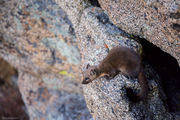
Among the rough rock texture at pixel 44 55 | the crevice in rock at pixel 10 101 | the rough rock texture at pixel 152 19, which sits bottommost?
the crevice in rock at pixel 10 101

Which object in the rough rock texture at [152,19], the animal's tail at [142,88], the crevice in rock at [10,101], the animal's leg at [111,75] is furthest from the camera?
the crevice in rock at [10,101]

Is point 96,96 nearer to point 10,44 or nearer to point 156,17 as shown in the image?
point 156,17

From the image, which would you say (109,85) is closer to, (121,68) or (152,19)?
(121,68)

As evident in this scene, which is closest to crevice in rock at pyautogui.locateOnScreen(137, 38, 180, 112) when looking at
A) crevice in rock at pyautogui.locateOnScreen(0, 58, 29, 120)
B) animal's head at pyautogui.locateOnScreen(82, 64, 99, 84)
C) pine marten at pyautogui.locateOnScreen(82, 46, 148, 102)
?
pine marten at pyautogui.locateOnScreen(82, 46, 148, 102)

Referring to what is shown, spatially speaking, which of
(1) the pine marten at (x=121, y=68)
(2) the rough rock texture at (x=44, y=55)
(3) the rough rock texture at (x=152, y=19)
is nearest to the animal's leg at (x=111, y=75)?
(1) the pine marten at (x=121, y=68)

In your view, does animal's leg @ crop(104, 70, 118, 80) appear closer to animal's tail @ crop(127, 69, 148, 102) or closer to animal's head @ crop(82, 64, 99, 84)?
animal's head @ crop(82, 64, 99, 84)

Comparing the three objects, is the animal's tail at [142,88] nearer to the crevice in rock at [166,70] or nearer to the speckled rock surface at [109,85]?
the speckled rock surface at [109,85]

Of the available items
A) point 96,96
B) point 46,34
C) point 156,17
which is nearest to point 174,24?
point 156,17
